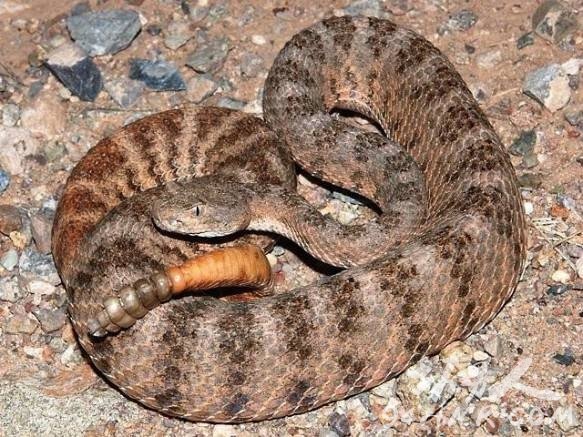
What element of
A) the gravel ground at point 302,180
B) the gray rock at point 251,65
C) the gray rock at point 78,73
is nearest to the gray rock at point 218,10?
the gravel ground at point 302,180

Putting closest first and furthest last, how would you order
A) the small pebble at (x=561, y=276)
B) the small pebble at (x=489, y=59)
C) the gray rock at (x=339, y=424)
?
the gray rock at (x=339, y=424), the small pebble at (x=561, y=276), the small pebble at (x=489, y=59)

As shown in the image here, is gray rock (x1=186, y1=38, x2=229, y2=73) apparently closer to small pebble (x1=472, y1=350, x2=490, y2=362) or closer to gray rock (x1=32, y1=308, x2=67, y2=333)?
gray rock (x1=32, y1=308, x2=67, y2=333)

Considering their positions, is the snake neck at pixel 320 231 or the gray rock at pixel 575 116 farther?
the gray rock at pixel 575 116

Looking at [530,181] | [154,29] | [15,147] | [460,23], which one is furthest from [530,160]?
[15,147]

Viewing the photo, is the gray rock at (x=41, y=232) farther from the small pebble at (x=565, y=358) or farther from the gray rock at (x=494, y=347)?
the small pebble at (x=565, y=358)

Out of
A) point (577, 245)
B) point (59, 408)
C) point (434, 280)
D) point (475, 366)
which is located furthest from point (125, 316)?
point (577, 245)

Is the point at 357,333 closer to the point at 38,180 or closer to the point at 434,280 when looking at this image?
the point at 434,280
